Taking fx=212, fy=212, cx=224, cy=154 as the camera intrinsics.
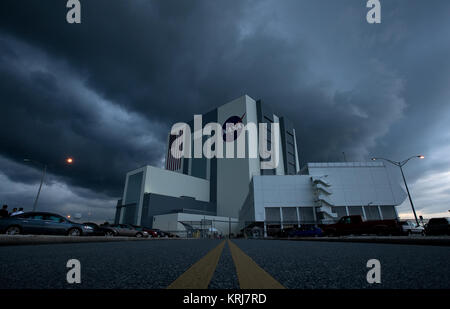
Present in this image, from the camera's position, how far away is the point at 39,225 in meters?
11.6

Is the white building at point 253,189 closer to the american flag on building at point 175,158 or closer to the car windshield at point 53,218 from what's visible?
the american flag on building at point 175,158

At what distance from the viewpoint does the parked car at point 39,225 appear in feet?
36.0

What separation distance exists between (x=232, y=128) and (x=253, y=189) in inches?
1248

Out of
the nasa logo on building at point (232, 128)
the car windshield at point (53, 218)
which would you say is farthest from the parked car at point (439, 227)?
the nasa logo on building at point (232, 128)

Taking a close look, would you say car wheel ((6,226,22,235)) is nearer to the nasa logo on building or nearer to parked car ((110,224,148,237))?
parked car ((110,224,148,237))

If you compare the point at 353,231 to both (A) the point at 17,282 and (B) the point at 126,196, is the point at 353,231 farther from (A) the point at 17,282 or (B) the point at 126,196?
(B) the point at 126,196

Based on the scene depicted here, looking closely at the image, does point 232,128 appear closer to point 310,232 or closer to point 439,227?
point 310,232

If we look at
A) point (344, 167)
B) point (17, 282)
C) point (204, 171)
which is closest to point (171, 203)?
point (204, 171)

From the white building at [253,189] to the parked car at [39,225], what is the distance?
36611 millimetres

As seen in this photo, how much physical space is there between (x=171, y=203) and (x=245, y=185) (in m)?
23.3

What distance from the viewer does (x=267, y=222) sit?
45219 mm

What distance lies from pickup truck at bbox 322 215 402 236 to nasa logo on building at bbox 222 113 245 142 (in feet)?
173

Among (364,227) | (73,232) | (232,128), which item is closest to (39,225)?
(73,232)

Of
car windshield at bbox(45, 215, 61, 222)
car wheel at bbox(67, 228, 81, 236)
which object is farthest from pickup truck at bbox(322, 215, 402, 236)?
car windshield at bbox(45, 215, 61, 222)
